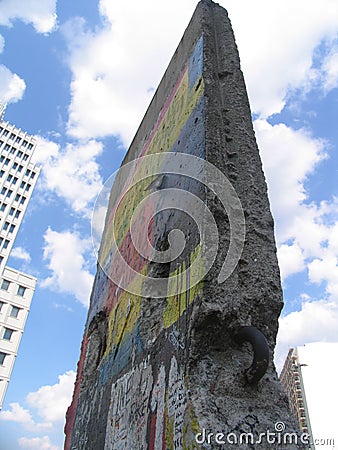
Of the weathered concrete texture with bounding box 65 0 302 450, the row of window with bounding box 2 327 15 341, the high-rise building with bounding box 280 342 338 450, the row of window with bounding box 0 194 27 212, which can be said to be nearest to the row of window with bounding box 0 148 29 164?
the row of window with bounding box 0 194 27 212

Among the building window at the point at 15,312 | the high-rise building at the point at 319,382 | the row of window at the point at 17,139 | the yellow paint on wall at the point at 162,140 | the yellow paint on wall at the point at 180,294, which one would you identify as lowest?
the yellow paint on wall at the point at 180,294

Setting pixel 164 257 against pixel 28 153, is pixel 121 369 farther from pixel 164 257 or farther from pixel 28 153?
pixel 28 153

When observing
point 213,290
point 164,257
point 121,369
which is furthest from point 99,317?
point 213,290

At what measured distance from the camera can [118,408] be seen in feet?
6.26

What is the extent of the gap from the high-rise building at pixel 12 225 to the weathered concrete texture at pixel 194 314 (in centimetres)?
2771

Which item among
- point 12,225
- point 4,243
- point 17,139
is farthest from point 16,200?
point 17,139

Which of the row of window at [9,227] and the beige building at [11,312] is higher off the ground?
the row of window at [9,227]

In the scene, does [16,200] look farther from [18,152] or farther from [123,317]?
[123,317]

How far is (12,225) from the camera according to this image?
35.4m
